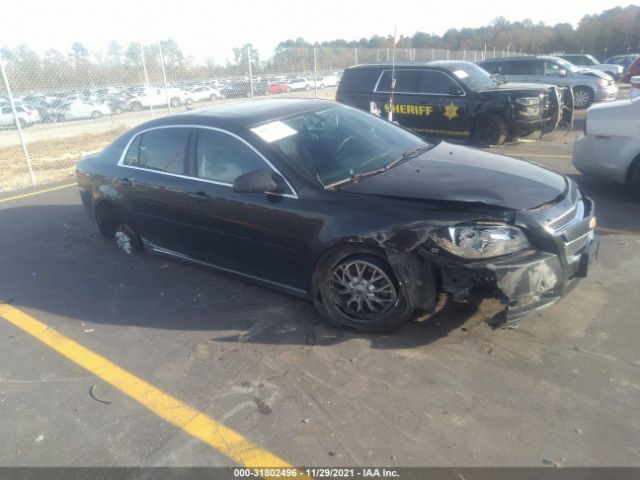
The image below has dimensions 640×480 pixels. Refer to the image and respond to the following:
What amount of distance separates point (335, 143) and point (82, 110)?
51.5 ft

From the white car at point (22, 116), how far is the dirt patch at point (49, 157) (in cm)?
247

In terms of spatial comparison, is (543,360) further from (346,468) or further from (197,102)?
(197,102)

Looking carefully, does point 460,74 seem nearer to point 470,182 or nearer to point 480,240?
point 470,182

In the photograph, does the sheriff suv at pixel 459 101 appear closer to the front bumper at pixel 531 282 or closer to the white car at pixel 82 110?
the front bumper at pixel 531 282

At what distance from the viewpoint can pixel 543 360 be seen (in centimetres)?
308

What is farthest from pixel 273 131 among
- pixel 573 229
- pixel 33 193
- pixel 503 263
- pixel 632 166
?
pixel 33 193

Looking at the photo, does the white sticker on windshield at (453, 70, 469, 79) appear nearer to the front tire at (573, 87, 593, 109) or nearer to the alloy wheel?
the front tire at (573, 87, 593, 109)

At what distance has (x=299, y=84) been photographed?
24.6 m

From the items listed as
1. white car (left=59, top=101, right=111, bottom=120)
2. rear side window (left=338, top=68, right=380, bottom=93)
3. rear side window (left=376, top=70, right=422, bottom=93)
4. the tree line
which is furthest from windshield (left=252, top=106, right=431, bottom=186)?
white car (left=59, top=101, right=111, bottom=120)

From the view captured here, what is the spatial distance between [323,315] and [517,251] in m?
1.43

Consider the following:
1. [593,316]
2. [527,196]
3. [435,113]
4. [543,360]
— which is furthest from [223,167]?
[435,113]

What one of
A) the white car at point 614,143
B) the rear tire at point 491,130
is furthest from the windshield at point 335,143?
the rear tire at point 491,130

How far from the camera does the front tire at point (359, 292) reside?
3.29 m

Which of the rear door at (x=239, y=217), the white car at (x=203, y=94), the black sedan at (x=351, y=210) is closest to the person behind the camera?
the black sedan at (x=351, y=210)
